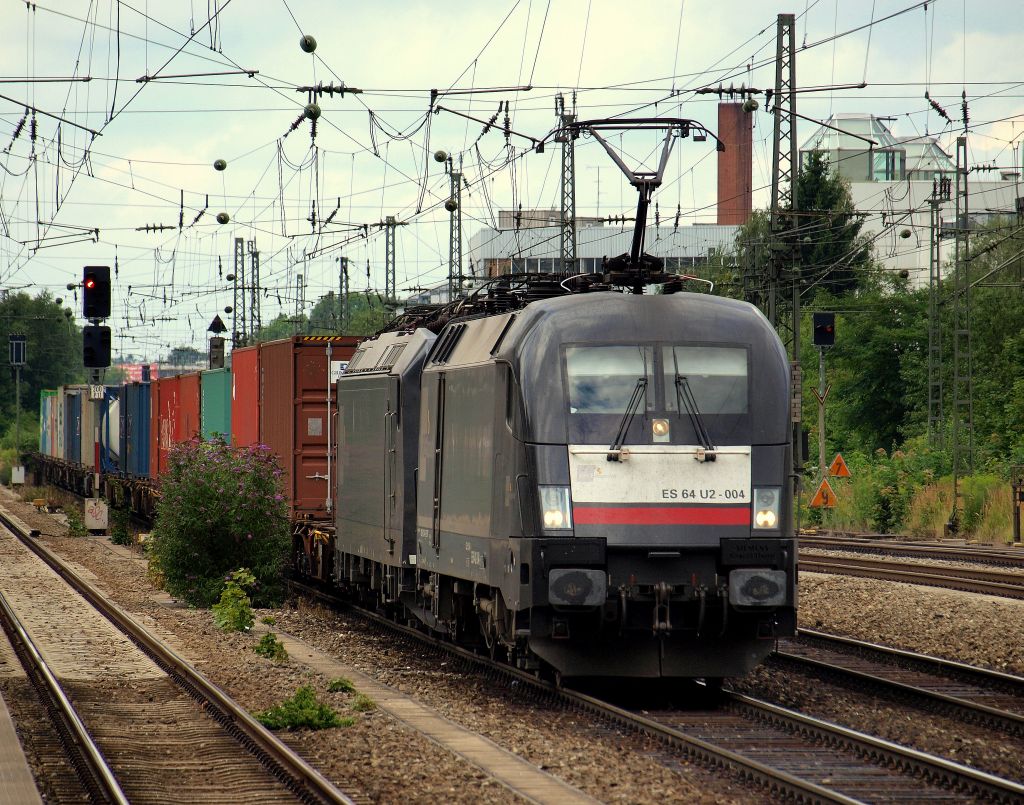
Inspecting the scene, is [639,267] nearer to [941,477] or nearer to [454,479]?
[454,479]

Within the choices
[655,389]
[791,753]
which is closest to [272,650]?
[655,389]

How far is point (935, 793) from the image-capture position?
28.1 ft

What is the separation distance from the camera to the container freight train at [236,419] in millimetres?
21078

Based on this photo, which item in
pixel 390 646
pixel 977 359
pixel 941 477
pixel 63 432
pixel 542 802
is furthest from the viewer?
pixel 63 432

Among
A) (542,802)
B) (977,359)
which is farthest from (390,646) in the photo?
(977,359)

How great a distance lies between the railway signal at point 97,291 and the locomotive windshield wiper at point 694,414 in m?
17.1

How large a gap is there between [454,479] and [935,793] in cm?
578

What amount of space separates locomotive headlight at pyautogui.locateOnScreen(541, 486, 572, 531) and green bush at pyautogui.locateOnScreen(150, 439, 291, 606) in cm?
991

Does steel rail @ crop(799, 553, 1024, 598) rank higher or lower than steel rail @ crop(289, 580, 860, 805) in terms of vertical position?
lower

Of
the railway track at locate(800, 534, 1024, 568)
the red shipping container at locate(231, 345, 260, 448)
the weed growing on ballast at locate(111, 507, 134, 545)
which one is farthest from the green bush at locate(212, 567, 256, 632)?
the weed growing on ballast at locate(111, 507, 134, 545)

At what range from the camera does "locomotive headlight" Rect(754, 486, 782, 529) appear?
37.1 feet

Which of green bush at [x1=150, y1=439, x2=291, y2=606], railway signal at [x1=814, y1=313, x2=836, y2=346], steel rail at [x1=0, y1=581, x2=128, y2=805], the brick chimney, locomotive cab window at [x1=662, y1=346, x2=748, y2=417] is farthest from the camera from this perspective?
the brick chimney

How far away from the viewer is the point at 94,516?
35938 mm

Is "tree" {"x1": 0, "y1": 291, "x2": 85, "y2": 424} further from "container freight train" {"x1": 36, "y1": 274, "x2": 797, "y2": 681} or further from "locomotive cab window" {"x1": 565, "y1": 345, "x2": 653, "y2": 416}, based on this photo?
"locomotive cab window" {"x1": 565, "y1": 345, "x2": 653, "y2": 416}
